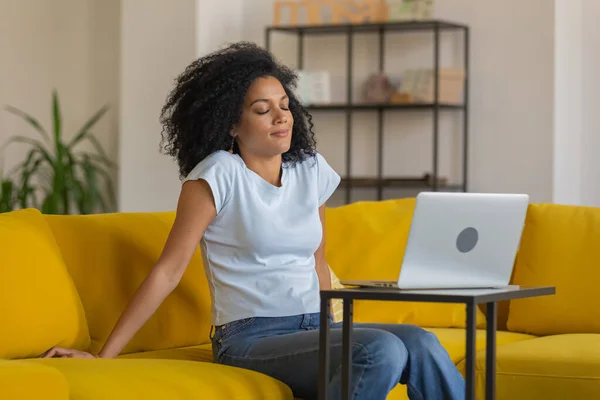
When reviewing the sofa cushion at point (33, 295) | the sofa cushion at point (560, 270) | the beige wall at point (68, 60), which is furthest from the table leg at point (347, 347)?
the beige wall at point (68, 60)

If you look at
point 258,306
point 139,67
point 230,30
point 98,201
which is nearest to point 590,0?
point 230,30

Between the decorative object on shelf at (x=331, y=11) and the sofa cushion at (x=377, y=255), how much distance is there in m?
2.32

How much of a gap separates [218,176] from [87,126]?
3472mm

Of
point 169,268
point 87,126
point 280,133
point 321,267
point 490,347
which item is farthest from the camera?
point 87,126

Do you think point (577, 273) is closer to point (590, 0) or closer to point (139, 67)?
point (590, 0)

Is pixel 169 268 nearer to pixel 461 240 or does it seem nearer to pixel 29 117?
pixel 461 240

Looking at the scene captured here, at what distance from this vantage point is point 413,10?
17.9 ft

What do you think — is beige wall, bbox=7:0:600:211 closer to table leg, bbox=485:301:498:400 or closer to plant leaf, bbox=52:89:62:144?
plant leaf, bbox=52:89:62:144

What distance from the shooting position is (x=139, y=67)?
562cm

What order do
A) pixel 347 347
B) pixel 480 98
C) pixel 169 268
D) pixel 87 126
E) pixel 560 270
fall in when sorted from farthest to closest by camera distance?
pixel 87 126, pixel 480 98, pixel 560 270, pixel 169 268, pixel 347 347

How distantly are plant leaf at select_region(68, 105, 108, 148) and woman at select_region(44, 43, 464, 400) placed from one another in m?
3.07

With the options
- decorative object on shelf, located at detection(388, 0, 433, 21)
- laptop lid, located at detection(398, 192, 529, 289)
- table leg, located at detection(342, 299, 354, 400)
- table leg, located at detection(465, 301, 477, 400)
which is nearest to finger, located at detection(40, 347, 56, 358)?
table leg, located at detection(342, 299, 354, 400)

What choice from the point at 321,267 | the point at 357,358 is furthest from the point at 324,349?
the point at 321,267

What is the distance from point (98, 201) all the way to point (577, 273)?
3.33 meters
